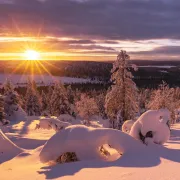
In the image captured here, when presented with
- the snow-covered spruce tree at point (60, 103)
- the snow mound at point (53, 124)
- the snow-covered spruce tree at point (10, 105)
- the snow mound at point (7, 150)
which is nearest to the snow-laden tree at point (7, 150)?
the snow mound at point (7, 150)

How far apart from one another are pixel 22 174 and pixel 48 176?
1435 mm

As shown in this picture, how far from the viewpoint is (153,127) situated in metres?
16.7

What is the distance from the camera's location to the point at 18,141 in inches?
968

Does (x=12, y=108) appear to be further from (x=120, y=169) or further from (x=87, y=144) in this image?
(x=120, y=169)

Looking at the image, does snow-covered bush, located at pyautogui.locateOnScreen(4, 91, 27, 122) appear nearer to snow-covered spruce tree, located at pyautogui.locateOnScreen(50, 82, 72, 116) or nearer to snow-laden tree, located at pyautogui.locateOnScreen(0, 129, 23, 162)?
snow-covered spruce tree, located at pyautogui.locateOnScreen(50, 82, 72, 116)

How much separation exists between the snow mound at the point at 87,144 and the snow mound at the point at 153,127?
5.62ft

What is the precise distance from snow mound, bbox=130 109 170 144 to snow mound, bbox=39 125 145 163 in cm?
171

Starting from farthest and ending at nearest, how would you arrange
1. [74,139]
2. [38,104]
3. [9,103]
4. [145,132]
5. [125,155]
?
[38,104] < [9,103] < [145,132] < [74,139] < [125,155]

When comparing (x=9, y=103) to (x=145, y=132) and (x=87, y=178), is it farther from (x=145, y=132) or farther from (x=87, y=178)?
(x=87, y=178)

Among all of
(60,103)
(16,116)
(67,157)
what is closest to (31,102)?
(60,103)

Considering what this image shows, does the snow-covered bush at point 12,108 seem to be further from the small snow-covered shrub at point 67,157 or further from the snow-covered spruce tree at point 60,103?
the small snow-covered shrub at point 67,157

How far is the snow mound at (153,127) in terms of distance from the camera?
642 inches

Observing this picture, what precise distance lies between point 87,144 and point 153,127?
4.43 m

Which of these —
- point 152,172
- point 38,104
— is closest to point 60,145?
point 152,172
